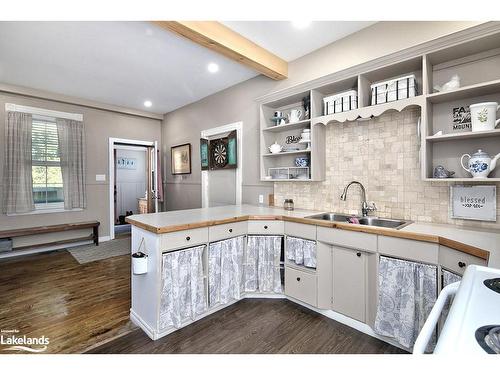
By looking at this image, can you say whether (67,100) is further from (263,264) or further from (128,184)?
(263,264)

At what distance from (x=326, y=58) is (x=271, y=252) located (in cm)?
211

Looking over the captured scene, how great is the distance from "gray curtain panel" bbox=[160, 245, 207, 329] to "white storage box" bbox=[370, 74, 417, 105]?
6.42 ft

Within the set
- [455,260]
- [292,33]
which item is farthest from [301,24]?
[455,260]

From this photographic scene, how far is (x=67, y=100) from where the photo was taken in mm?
4207

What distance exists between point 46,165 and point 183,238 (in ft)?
12.1

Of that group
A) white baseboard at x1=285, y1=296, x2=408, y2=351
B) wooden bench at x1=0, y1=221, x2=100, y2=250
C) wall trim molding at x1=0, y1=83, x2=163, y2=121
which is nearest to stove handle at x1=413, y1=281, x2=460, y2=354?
white baseboard at x1=285, y1=296, x2=408, y2=351

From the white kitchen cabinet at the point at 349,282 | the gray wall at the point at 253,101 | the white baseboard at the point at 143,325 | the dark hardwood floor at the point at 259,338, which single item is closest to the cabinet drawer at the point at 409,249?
the white kitchen cabinet at the point at 349,282

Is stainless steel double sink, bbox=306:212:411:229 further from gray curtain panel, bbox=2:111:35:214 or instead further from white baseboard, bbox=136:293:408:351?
gray curtain panel, bbox=2:111:35:214

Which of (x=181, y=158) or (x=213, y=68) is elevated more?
(x=213, y=68)

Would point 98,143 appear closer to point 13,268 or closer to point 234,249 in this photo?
point 13,268

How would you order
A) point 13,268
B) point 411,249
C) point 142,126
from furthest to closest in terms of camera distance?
1. point 142,126
2. point 13,268
3. point 411,249

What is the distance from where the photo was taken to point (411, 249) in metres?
1.66

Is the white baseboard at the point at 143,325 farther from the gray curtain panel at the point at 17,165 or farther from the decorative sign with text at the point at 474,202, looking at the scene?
the gray curtain panel at the point at 17,165
